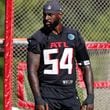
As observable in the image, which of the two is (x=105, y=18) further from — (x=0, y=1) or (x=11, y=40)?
(x=0, y=1)

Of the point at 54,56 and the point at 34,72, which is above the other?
the point at 54,56

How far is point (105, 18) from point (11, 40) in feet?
4.74

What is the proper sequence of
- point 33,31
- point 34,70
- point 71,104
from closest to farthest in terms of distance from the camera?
1. point 34,70
2. point 71,104
3. point 33,31

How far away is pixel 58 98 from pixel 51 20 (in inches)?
31.8

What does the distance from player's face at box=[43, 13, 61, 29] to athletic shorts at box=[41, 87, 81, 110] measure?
25.6 inches

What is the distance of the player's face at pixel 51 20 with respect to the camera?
22.0ft

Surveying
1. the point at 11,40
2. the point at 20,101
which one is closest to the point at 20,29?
the point at 11,40

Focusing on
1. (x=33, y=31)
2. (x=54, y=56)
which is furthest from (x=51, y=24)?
(x=33, y=31)

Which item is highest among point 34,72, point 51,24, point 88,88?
point 51,24

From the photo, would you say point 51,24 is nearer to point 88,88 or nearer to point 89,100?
point 88,88

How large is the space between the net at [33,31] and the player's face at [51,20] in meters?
1.62

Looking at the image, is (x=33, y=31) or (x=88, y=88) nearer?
(x=88, y=88)

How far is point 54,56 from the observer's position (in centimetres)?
673

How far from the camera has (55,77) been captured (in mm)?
6719
